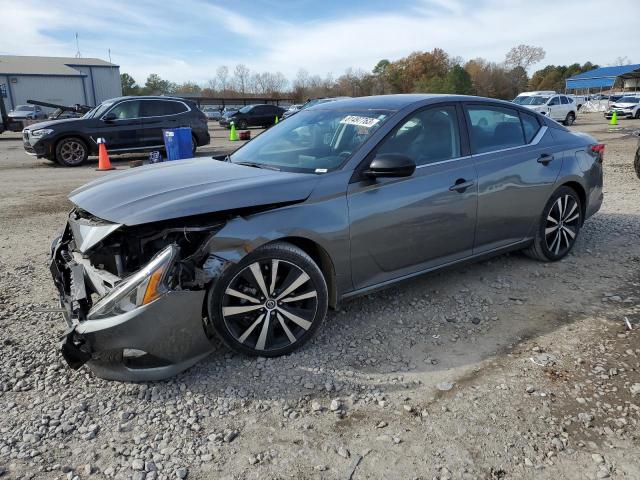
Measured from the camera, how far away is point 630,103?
103ft

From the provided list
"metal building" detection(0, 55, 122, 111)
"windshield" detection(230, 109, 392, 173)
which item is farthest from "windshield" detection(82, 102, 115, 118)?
"metal building" detection(0, 55, 122, 111)

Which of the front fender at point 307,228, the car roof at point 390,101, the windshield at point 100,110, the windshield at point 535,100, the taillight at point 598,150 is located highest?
the windshield at point 100,110

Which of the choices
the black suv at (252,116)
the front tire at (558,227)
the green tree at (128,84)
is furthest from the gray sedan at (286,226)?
the green tree at (128,84)

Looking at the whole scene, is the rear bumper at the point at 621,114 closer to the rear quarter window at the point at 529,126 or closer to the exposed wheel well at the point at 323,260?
the rear quarter window at the point at 529,126

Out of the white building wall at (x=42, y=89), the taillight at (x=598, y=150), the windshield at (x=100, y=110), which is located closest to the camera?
the taillight at (x=598, y=150)

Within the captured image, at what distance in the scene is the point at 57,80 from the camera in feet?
182

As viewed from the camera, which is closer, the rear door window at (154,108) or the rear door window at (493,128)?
the rear door window at (493,128)

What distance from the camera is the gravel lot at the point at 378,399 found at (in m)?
2.37

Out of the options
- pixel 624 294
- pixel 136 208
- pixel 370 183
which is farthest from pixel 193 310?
pixel 624 294

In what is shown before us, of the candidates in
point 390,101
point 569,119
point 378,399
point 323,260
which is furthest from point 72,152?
point 569,119

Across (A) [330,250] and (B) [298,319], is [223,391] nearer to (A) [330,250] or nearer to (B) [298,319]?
(B) [298,319]

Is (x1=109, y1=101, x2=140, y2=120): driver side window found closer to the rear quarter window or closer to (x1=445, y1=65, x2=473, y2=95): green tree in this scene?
the rear quarter window

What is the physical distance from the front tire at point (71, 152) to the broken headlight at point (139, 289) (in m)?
11.3

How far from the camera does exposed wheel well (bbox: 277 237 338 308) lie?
331 cm
